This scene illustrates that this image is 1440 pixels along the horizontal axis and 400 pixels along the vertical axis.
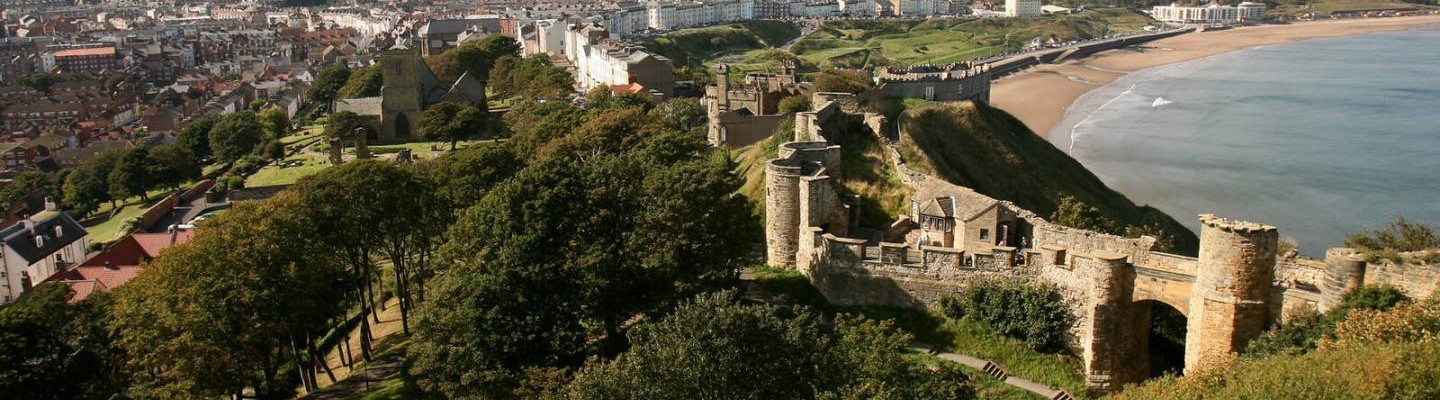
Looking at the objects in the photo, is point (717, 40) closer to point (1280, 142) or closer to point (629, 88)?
point (629, 88)

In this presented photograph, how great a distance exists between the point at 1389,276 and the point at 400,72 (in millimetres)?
51465

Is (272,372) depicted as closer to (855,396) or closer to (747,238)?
(747,238)

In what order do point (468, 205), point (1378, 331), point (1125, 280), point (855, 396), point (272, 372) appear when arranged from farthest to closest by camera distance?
point (468, 205)
point (272, 372)
point (1125, 280)
point (1378, 331)
point (855, 396)

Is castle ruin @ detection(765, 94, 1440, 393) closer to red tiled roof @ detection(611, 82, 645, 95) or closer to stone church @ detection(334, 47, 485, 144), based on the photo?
red tiled roof @ detection(611, 82, 645, 95)

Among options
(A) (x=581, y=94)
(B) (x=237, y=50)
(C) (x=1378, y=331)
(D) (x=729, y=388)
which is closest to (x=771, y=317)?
(D) (x=729, y=388)

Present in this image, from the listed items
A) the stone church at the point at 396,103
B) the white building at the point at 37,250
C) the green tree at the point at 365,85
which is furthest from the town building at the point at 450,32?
the white building at the point at 37,250

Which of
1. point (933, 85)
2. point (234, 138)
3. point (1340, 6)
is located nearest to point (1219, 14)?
point (1340, 6)

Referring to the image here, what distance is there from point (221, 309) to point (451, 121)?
3516 cm

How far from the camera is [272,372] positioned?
22.9 meters

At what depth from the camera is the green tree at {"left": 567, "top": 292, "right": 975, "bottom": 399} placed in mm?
15008

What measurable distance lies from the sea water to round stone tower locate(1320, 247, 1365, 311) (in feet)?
81.0

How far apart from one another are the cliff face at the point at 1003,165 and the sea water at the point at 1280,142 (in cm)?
507

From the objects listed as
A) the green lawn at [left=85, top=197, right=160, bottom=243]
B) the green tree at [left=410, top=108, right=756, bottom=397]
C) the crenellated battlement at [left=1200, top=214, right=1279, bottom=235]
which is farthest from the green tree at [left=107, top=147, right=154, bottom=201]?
the crenellated battlement at [left=1200, top=214, right=1279, bottom=235]

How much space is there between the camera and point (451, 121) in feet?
182
